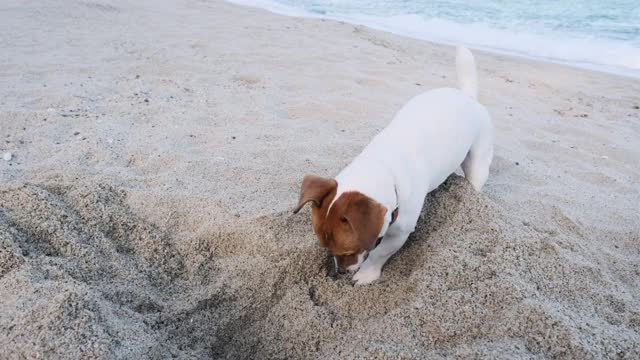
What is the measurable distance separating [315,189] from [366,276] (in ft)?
2.02

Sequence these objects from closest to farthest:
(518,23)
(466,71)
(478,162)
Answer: (478,162) → (466,71) → (518,23)

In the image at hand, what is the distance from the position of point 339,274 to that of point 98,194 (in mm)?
1404

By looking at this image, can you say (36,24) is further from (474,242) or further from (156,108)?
(474,242)

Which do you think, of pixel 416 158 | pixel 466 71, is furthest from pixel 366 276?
pixel 466 71

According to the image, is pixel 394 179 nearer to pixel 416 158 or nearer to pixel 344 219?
pixel 416 158

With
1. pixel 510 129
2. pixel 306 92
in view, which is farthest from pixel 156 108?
pixel 510 129

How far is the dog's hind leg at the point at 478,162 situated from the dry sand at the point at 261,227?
169 mm

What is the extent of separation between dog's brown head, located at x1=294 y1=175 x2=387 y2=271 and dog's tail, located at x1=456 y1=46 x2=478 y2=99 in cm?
190

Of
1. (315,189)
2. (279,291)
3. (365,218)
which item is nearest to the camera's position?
(365,218)

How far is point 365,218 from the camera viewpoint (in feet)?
7.34

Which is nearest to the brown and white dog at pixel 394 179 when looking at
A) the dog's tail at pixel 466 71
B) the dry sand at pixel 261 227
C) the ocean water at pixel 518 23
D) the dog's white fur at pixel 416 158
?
the dog's white fur at pixel 416 158

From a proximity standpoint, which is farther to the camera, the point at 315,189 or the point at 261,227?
the point at 261,227

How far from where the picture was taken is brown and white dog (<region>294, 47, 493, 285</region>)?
2316mm

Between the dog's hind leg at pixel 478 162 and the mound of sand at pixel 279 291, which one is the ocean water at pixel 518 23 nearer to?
the dog's hind leg at pixel 478 162
